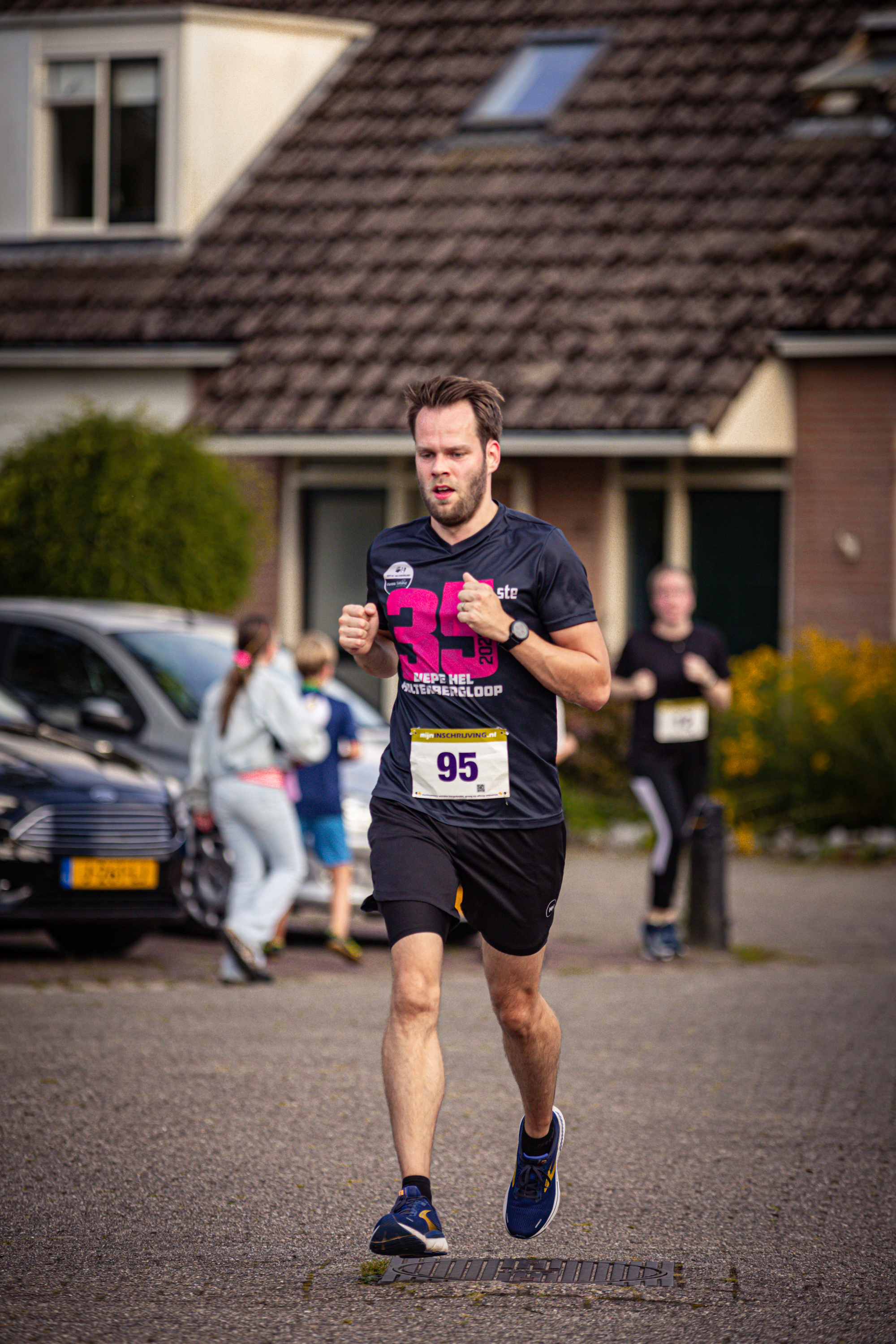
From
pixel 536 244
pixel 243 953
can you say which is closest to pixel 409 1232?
pixel 243 953

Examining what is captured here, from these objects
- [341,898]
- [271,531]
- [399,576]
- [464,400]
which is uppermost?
[271,531]

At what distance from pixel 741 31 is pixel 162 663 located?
11.5 meters

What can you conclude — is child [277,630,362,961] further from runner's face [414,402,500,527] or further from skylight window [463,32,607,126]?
skylight window [463,32,607,126]

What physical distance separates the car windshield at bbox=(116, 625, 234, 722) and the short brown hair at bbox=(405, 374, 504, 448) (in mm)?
6013

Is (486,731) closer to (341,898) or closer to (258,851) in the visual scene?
(258,851)

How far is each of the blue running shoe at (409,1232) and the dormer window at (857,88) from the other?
15288 mm

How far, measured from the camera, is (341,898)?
10359mm

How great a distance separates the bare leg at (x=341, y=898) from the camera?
33.7 ft

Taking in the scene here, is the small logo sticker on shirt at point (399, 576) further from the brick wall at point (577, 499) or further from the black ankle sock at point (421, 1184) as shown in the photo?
the brick wall at point (577, 499)

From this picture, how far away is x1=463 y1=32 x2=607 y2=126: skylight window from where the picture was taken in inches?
784

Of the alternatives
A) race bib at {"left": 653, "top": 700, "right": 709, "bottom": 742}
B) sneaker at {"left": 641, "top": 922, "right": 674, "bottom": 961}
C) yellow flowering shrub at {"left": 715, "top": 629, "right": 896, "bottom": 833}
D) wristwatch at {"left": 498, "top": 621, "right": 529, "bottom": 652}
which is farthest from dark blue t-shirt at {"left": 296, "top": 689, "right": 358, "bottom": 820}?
yellow flowering shrub at {"left": 715, "top": 629, "right": 896, "bottom": 833}

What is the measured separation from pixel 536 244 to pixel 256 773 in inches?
390

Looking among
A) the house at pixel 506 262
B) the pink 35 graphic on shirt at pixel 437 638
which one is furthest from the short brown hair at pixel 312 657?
the house at pixel 506 262

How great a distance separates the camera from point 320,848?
34.2 feet
